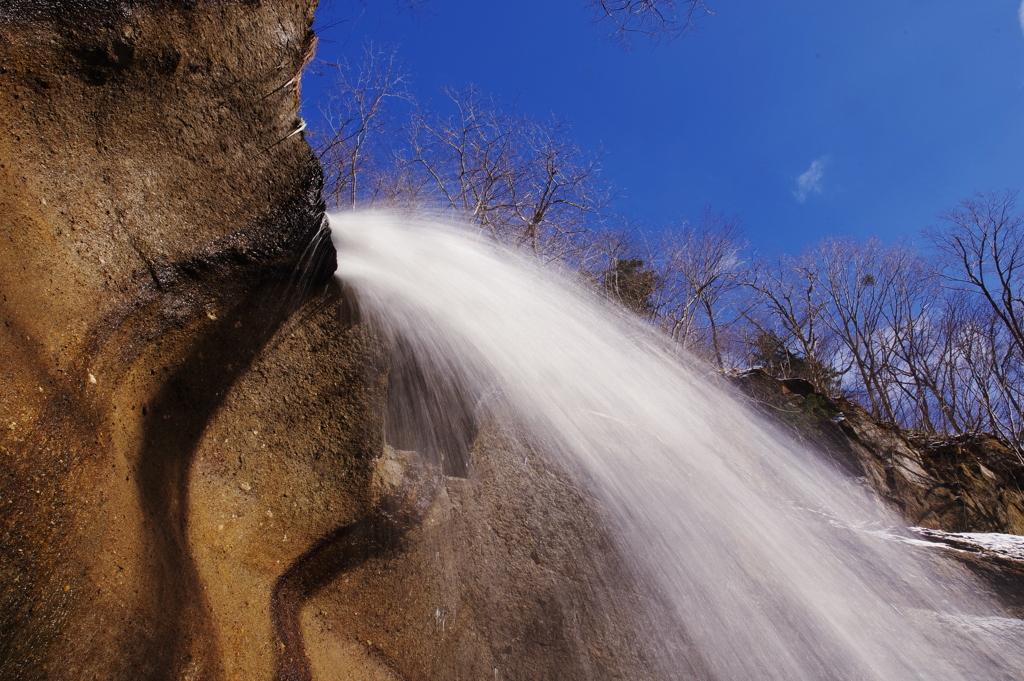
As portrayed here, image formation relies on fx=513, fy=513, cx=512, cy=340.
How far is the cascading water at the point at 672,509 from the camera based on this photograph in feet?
8.70

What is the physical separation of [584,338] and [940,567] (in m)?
2.79

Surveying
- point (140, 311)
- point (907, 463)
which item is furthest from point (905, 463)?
point (140, 311)

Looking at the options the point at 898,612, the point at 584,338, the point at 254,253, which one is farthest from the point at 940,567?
the point at 254,253

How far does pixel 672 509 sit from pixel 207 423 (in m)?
2.70

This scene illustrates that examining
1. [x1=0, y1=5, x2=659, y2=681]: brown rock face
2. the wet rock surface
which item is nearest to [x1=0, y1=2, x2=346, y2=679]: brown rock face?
[x1=0, y1=5, x2=659, y2=681]: brown rock face

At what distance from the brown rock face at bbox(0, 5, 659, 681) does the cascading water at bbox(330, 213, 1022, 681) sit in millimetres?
367

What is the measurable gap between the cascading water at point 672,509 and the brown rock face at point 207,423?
37cm

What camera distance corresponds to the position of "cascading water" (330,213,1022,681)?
2.65m

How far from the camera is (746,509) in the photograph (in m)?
3.52

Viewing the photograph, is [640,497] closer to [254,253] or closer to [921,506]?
[254,253]

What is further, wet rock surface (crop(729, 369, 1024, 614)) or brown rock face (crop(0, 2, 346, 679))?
wet rock surface (crop(729, 369, 1024, 614))

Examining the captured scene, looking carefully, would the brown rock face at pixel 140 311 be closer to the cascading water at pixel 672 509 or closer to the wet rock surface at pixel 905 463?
the cascading water at pixel 672 509

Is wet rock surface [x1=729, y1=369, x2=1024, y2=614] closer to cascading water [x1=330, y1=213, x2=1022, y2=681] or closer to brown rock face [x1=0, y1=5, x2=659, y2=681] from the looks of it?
cascading water [x1=330, y1=213, x2=1022, y2=681]

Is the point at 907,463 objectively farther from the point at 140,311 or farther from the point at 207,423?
the point at 140,311
